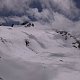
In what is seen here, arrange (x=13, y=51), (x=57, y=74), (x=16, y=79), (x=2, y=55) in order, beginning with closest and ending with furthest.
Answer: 1. (x=16, y=79)
2. (x=57, y=74)
3. (x=2, y=55)
4. (x=13, y=51)

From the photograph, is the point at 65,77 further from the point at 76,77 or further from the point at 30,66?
the point at 30,66

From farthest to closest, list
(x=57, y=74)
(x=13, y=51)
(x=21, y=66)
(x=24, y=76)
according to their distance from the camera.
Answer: (x=13, y=51), (x=21, y=66), (x=57, y=74), (x=24, y=76)

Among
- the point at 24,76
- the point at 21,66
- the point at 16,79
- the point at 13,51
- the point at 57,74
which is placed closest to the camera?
the point at 16,79

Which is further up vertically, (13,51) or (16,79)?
(16,79)

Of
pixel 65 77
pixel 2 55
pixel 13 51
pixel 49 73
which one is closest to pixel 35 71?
pixel 49 73

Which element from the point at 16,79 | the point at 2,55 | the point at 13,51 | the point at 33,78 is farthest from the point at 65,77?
the point at 13,51

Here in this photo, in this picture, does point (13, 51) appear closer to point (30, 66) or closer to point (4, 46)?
point (4, 46)

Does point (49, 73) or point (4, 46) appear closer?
point (49, 73)

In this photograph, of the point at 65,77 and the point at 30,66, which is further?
the point at 30,66

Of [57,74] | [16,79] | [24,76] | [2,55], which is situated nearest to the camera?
[16,79]

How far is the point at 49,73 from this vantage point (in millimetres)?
125500

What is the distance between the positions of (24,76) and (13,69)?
1482 centimetres

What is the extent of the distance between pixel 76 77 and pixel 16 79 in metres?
32.5

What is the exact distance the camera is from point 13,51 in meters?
186
